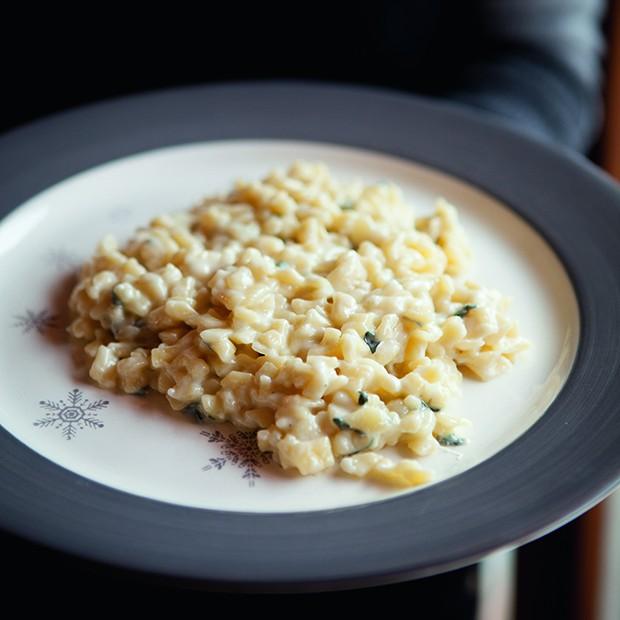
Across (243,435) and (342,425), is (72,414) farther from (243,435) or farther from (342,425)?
(342,425)

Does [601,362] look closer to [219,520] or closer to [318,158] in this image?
[219,520]

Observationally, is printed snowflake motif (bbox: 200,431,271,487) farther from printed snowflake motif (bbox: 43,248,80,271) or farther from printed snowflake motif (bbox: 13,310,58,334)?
printed snowflake motif (bbox: 43,248,80,271)

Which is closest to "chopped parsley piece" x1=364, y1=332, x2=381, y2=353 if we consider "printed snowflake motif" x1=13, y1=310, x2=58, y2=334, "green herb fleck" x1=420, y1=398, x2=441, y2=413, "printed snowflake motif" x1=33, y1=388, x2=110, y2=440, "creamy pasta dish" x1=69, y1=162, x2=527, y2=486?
"creamy pasta dish" x1=69, y1=162, x2=527, y2=486

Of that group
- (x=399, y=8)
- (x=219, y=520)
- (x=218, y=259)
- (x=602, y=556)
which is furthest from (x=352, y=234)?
(x=399, y=8)

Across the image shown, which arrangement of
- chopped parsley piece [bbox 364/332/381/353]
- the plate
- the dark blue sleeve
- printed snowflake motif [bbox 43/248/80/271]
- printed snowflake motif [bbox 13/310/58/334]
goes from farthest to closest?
1. the dark blue sleeve
2. printed snowflake motif [bbox 43/248/80/271]
3. printed snowflake motif [bbox 13/310/58/334]
4. chopped parsley piece [bbox 364/332/381/353]
5. the plate

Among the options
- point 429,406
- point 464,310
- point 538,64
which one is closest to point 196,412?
point 429,406

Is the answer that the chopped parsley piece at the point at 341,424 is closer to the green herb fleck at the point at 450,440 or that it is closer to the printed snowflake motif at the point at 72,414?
the green herb fleck at the point at 450,440
